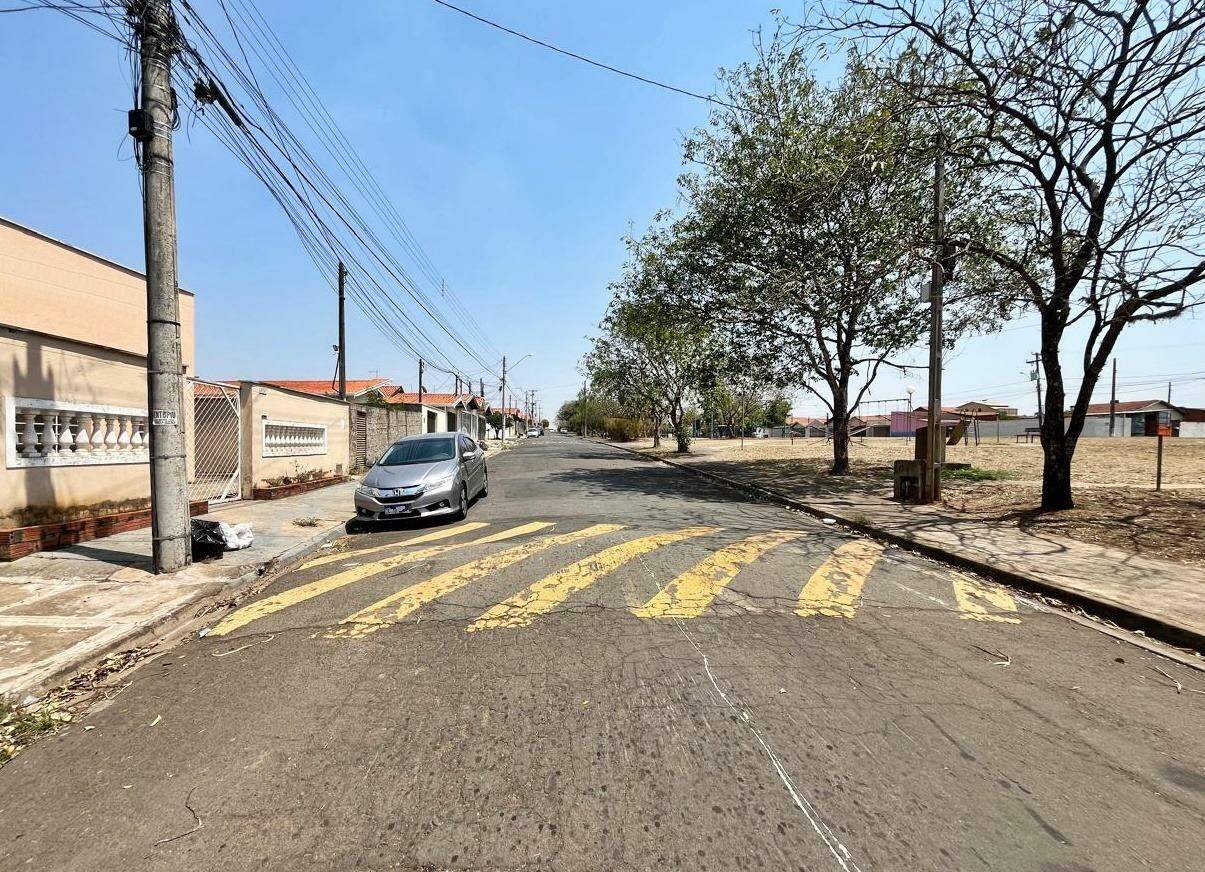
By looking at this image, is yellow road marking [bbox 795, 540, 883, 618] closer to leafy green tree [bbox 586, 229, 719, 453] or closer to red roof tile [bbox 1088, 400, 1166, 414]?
leafy green tree [bbox 586, 229, 719, 453]

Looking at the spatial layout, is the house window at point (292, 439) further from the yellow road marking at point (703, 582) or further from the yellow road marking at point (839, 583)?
the yellow road marking at point (839, 583)

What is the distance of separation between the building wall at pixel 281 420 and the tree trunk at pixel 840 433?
557 inches

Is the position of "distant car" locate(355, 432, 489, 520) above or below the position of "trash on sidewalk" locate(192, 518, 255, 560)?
above

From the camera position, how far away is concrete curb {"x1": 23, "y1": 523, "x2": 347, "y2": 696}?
3740 millimetres

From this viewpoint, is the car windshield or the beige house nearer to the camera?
the beige house

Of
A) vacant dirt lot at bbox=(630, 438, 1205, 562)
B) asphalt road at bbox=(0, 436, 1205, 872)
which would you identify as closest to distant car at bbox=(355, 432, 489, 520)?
asphalt road at bbox=(0, 436, 1205, 872)

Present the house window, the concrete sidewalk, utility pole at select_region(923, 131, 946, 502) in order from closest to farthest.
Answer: the concrete sidewalk
utility pole at select_region(923, 131, 946, 502)
the house window

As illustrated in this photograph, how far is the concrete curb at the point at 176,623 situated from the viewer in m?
3.74

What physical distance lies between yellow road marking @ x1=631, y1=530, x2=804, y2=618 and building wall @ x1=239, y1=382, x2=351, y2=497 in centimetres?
965

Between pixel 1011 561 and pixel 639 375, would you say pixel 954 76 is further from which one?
pixel 639 375

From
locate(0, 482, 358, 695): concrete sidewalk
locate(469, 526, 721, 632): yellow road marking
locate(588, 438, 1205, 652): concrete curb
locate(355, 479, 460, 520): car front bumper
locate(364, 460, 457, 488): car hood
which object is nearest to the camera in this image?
locate(0, 482, 358, 695): concrete sidewalk

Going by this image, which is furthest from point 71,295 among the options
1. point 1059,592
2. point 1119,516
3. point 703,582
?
point 1119,516

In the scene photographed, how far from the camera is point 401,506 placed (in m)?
8.97

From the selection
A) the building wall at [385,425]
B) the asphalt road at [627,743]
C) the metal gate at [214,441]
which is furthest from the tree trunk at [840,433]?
the metal gate at [214,441]
